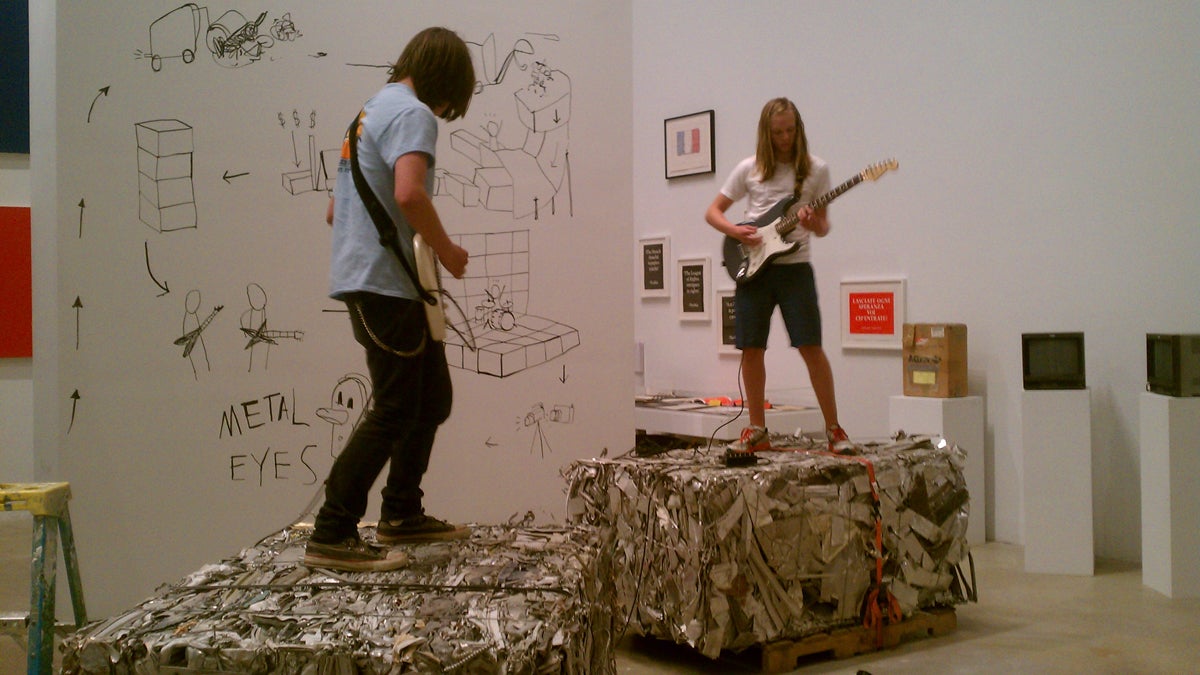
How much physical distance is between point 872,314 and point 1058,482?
157 cm

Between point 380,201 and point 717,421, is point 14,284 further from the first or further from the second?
point 380,201

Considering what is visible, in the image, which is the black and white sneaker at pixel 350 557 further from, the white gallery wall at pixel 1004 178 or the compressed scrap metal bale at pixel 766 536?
the white gallery wall at pixel 1004 178

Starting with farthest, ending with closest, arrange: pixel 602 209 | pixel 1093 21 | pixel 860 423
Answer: pixel 860 423 < pixel 1093 21 < pixel 602 209

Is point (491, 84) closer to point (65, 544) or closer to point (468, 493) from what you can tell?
point (468, 493)

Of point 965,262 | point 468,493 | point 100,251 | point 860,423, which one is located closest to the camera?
point 100,251

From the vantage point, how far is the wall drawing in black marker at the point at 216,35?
360cm

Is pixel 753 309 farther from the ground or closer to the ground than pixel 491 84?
closer to the ground

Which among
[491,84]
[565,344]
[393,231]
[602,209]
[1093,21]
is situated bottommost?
[565,344]

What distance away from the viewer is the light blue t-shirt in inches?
91.6

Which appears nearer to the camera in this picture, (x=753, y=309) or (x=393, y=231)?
(x=393, y=231)

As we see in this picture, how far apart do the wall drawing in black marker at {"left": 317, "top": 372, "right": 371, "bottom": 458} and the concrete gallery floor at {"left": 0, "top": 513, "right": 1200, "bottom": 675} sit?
964 mm

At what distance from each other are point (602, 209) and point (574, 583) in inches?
95.1

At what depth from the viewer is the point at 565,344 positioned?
4.17 metres

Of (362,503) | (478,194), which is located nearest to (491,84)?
(478,194)
